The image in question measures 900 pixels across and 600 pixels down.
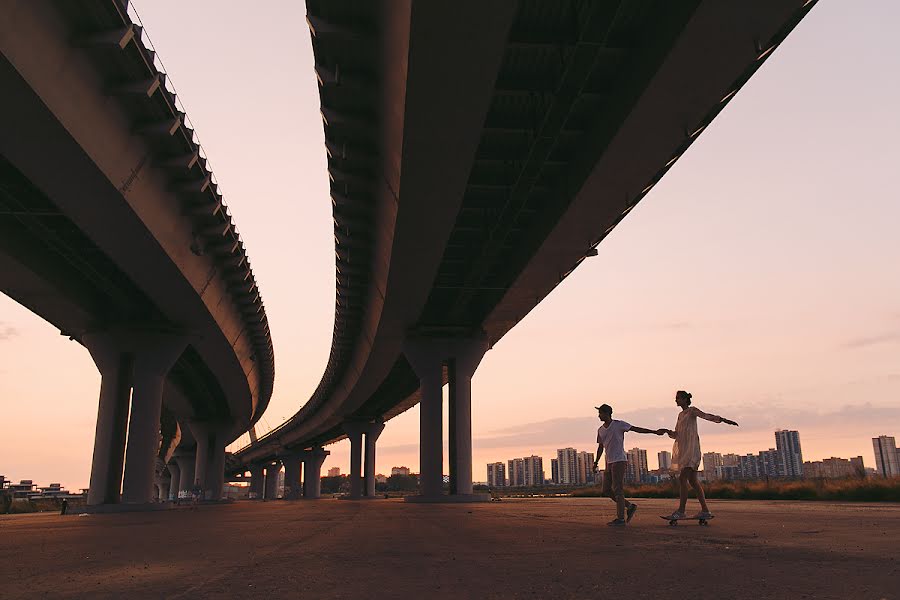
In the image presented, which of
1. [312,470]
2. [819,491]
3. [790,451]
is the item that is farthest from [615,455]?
[790,451]

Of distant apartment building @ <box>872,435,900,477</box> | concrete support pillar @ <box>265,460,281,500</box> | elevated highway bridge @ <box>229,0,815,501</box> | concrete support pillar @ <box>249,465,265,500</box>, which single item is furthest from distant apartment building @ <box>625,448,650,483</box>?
elevated highway bridge @ <box>229,0,815,501</box>

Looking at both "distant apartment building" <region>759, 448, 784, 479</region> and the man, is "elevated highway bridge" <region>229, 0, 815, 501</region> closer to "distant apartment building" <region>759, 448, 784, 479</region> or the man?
the man

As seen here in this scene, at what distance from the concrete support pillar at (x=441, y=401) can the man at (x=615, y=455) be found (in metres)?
25.1

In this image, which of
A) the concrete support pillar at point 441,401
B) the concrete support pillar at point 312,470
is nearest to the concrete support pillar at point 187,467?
the concrete support pillar at point 312,470

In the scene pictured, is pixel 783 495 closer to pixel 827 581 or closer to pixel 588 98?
pixel 588 98

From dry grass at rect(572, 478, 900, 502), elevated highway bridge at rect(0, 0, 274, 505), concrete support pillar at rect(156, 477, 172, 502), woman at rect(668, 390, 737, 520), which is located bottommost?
dry grass at rect(572, 478, 900, 502)

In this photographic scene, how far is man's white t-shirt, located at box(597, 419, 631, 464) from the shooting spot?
12.2 meters

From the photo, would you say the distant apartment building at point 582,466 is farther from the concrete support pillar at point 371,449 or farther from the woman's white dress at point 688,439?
the woman's white dress at point 688,439

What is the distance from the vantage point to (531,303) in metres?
33.3

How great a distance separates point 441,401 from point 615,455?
2671 centimetres

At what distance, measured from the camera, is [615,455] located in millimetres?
12250

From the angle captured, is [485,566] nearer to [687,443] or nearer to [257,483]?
[687,443]

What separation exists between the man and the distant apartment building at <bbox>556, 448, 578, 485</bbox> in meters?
170

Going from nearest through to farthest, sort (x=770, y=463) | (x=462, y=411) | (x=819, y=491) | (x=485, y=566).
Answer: (x=485, y=566) → (x=819, y=491) → (x=462, y=411) → (x=770, y=463)
